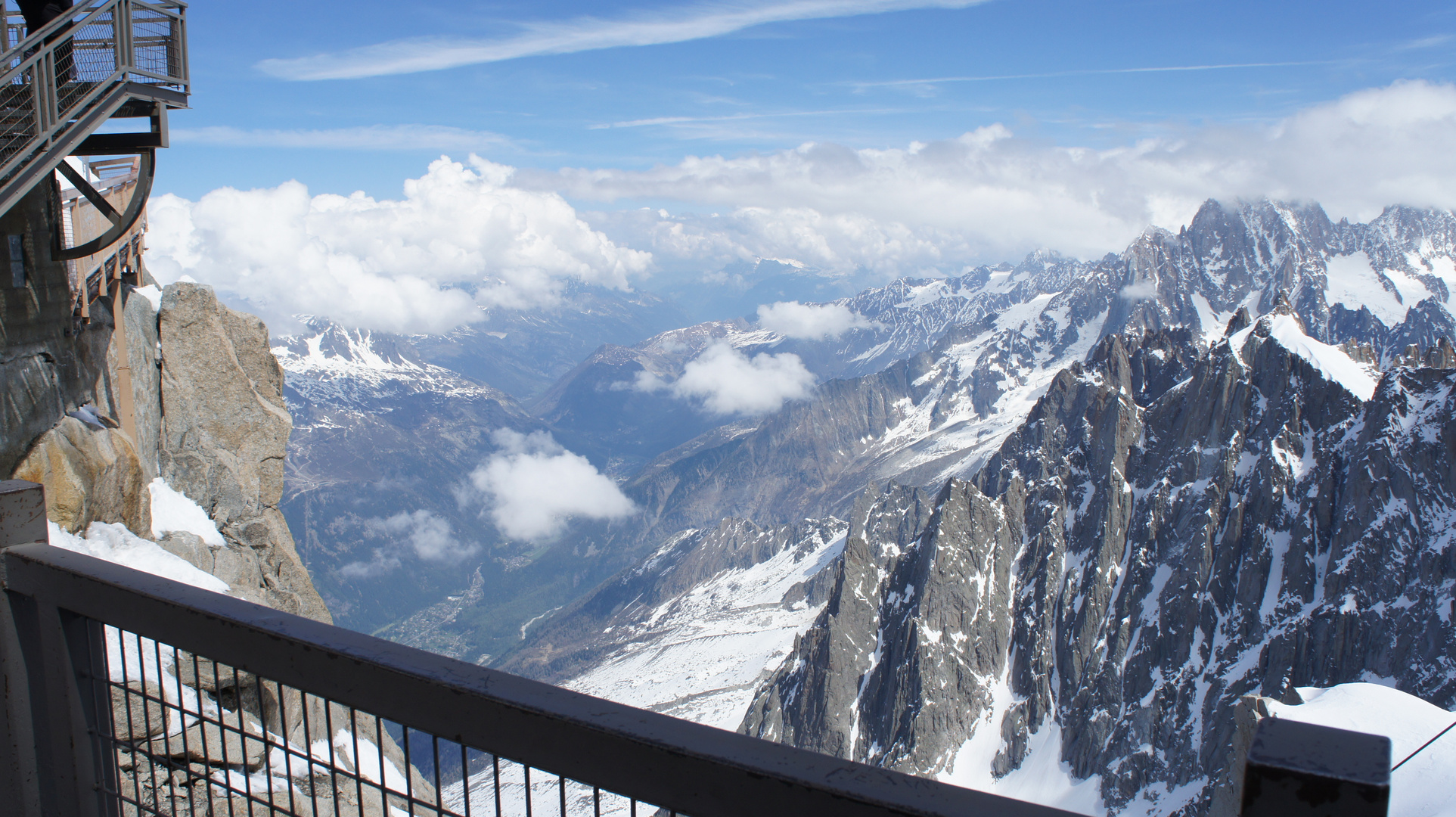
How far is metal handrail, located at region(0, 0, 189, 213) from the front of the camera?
1105 cm

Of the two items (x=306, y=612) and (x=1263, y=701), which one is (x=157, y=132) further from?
(x=1263, y=701)

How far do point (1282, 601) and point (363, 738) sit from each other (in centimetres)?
14995

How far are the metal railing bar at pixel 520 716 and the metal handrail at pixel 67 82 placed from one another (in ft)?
30.3

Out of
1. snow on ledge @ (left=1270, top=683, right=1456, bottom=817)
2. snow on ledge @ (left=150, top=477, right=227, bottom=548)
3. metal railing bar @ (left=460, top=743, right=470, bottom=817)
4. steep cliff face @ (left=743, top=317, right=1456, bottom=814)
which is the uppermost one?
metal railing bar @ (left=460, top=743, right=470, bottom=817)

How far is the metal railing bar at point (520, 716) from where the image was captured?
9.61ft

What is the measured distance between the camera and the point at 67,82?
12258mm

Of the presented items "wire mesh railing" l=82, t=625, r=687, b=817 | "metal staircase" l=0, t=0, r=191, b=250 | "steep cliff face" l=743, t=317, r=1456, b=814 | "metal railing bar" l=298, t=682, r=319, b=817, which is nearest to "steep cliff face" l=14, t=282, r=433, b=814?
"wire mesh railing" l=82, t=625, r=687, b=817

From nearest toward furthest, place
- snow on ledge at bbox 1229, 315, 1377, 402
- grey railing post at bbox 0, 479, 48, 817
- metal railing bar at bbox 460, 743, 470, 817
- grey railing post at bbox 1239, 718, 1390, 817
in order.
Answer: grey railing post at bbox 1239, 718, 1390, 817 → metal railing bar at bbox 460, 743, 470, 817 → grey railing post at bbox 0, 479, 48, 817 → snow on ledge at bbox 1229, 315, 1377, 402

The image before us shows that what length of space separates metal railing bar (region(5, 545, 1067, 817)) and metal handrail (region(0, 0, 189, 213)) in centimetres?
923

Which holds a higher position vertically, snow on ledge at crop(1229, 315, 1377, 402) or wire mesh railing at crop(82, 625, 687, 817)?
wire mesh railing at crop(82, 625, 687, 817)

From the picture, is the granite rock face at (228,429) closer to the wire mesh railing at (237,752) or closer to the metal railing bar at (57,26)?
the wire mesh railing at (237,752)

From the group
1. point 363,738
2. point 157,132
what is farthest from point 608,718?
point 363,738

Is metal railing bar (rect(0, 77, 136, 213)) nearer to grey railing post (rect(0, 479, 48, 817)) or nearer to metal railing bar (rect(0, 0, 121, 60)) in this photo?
metal railing bar (rect(0, 0, 121, 60))

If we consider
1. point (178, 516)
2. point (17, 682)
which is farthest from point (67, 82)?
point (178, 516)
